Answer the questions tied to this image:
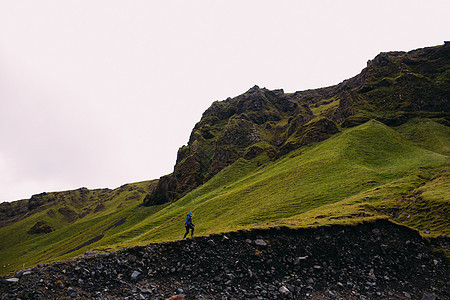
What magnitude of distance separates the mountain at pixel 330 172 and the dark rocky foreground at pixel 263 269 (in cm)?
173

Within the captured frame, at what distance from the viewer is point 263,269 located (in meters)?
14.8

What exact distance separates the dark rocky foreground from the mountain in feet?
5.67

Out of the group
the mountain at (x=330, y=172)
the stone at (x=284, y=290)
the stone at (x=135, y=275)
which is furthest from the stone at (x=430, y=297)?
the stone at (x=135, y=275)

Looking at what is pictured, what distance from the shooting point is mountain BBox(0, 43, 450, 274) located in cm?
2664

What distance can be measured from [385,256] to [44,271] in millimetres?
23828

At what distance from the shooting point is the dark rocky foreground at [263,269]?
1241 cm

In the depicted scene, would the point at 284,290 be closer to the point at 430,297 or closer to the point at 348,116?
the point at 430,297

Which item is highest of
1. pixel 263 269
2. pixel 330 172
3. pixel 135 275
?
pixel 135 275

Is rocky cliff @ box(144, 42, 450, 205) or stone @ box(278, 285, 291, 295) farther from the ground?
rocky cliff @ box(144, 42, 450, 205)

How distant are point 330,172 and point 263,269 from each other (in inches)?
1785

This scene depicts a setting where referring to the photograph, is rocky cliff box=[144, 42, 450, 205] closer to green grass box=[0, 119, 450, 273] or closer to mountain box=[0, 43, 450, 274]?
mountain box=[0, 43, 450, 274]

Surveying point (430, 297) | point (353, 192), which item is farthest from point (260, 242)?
point (353, 192)

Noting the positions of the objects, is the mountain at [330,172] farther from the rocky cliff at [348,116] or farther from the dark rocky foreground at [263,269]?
the dark rocky foreground at [263,269]

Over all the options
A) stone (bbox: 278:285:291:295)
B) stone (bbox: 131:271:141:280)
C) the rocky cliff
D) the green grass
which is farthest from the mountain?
stone (bbox: 131:271:141:280)
